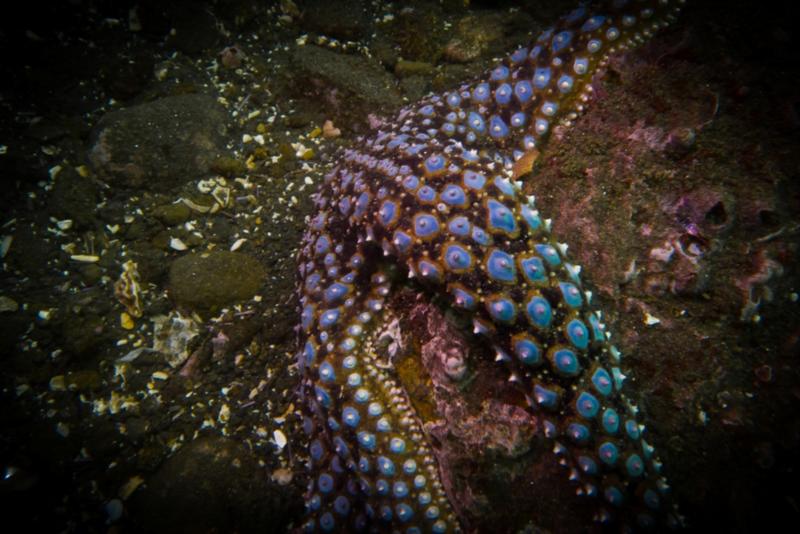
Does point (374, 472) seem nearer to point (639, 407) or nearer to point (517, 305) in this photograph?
point (517, 305)

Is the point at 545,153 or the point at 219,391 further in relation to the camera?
the point at 219,391

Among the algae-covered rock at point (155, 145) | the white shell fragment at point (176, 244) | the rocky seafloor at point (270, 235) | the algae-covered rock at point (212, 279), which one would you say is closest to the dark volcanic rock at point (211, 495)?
the rocky seafloor at point (270, 235)

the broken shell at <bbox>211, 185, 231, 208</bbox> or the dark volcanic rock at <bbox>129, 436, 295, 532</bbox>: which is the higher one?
the broken shell at <bbox>211, 185, 231, 208</bbox>

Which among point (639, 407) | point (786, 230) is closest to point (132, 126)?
point (639, 407)

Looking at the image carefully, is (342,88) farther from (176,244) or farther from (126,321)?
(126,321)

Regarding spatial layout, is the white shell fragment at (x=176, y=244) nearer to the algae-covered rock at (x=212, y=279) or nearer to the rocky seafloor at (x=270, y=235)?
the rocky seafloor at (x=270, y=235)

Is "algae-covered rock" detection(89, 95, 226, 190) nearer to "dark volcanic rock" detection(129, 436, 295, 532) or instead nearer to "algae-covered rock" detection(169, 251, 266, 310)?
"algae-covered rock" detection(169, 251, 266, 310)

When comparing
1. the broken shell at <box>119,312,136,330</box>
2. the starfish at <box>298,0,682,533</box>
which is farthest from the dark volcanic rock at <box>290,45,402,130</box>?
the broken shell at <box>119,312,136,330</box>
